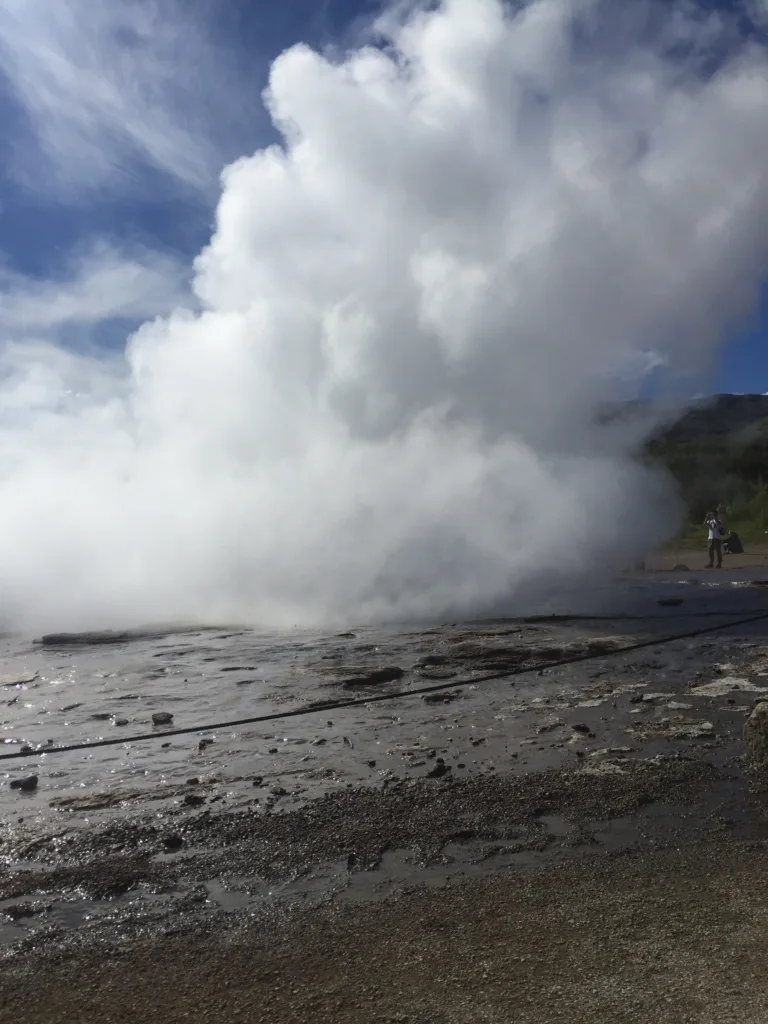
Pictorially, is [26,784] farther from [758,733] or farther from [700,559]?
[700,559]

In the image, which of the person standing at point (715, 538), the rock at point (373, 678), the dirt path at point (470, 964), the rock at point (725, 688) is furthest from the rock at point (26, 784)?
the person standing at point (715, 538)

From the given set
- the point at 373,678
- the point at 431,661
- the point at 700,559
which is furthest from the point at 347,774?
the point at 700,559

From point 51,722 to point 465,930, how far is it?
611cm

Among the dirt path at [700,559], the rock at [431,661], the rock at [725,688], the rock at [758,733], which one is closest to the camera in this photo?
the rock at [758,733]

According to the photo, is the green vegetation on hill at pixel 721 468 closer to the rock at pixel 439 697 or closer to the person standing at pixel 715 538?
the person standing at pixel 715 538

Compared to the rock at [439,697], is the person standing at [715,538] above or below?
above

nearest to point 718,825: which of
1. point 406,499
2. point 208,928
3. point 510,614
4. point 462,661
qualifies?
point 208,928

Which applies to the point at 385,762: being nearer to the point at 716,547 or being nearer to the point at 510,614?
the point at 510,614

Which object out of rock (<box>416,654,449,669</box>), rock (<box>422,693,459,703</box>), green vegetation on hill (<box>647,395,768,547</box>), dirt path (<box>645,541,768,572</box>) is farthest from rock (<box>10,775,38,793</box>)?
green vegetation on hill (<box>647,395,768,547</box>)

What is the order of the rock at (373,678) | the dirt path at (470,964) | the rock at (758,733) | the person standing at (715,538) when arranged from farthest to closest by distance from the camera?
the person standing at (715,538) < the rock at (373,678) < the rock at (758,733) < the dirt path at (470,964)

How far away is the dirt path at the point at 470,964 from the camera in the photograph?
3.29 m

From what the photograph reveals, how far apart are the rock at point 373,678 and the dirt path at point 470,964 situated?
5431mm

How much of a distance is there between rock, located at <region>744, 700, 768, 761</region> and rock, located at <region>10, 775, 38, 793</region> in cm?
568

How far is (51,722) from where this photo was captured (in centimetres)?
859
